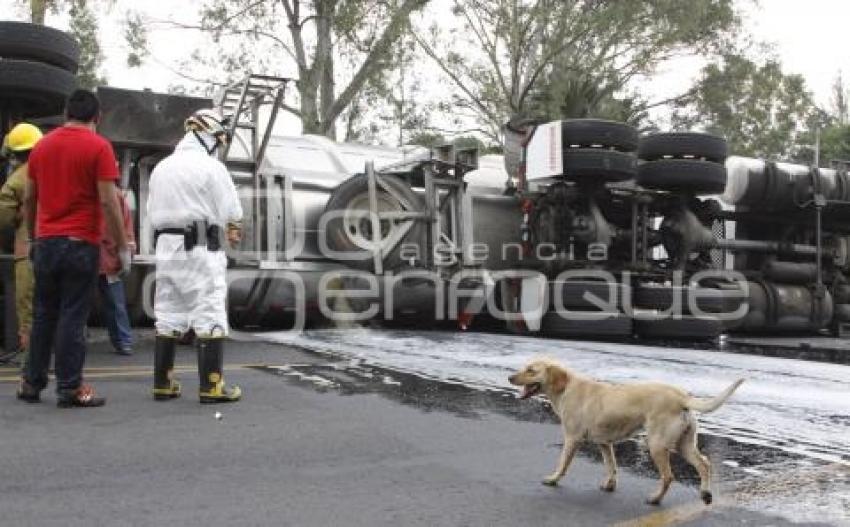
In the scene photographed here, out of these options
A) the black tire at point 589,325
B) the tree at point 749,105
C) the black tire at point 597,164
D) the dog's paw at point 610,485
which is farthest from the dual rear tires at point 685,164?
the tree at point 749,105

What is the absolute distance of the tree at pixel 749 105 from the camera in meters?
30.7

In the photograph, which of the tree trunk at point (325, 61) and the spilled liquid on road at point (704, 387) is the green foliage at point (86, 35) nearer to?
the tree trunk at point (325, 61)

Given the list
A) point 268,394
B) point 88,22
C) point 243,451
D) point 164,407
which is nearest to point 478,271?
point 268,394

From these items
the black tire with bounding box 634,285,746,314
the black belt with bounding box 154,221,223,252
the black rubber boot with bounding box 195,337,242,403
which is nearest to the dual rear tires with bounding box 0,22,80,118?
the black belt with bounding box 154,221,223,252

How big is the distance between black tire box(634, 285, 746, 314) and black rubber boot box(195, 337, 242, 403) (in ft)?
18.3

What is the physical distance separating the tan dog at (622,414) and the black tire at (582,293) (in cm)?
552

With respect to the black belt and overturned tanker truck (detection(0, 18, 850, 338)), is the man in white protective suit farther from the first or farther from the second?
overturned tanker truck (detection(0, 18, 850, 338))

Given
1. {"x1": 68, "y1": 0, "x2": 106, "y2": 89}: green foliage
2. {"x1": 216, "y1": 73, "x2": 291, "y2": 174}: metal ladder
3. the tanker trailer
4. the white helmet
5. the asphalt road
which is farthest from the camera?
{"x1": 68, "y1": 0, "x2": 106, "y2": 89}: green foliage

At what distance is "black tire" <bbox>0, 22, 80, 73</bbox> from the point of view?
21.4 feet

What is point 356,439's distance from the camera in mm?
4258

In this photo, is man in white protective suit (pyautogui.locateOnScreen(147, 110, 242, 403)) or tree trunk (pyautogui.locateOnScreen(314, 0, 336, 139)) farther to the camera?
tree trunk (pyautogui.locateOnScreen(314, 0, 336, 139))

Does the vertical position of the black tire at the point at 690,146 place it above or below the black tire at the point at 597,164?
above

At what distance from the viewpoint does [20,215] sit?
5969mm

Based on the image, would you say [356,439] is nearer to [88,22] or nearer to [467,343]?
[467,343]
